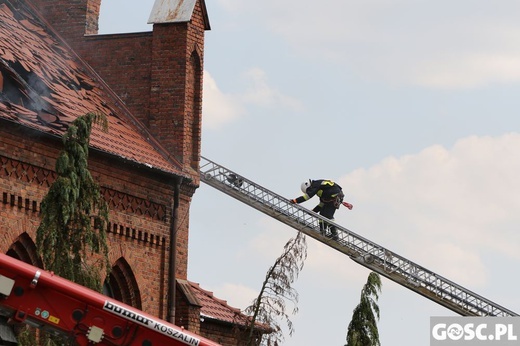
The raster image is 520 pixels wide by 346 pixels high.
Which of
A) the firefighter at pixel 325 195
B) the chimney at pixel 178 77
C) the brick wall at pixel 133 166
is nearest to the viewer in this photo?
the brick wall at pixel 133 166

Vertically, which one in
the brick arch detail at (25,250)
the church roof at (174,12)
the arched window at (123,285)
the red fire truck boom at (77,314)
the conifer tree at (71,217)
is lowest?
the red fire truck boom at (77,314)

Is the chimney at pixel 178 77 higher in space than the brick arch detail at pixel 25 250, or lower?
higher

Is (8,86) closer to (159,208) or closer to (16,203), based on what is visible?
(16,203)

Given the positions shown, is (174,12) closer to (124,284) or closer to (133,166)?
(133,166)

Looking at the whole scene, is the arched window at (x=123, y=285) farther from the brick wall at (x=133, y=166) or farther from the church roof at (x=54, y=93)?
the church roof at (x=54, y=93)

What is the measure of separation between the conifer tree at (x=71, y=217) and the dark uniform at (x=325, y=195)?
13.2 meters

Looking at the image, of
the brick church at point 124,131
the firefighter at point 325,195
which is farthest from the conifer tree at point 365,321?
the firefighter at point 325,195

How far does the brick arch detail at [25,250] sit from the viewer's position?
20469 millimetres

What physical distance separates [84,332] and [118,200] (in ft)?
29.8

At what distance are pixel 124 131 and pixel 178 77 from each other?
1.83 meters

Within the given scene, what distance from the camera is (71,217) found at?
16.5m

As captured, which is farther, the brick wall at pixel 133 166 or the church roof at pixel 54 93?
the church roof at pixel 54 93

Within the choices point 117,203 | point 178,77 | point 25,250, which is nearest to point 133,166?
point 117,203

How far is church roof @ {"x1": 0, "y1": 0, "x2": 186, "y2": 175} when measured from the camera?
69.2 feet
